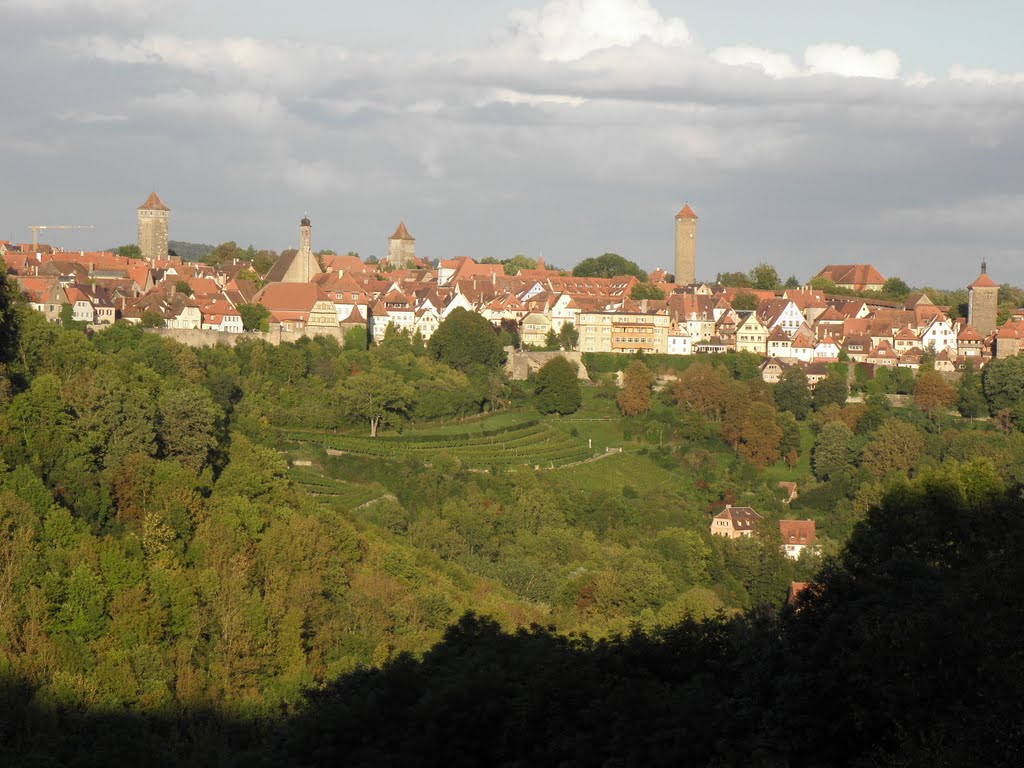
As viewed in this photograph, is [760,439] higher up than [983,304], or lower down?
lower down

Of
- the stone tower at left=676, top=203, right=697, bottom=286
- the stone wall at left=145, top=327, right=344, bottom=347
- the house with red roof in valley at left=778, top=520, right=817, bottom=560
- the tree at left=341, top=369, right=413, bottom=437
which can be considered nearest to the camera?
the house with red roof in valley at left=778, top=520, right=817, bottom=560

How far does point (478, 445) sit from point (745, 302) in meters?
28.7

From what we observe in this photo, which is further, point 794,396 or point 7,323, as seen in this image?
point 794,396

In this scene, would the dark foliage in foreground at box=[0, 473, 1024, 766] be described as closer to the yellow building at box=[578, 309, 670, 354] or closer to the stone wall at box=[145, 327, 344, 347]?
the stone wall at box=[145, 327, 344, 347]

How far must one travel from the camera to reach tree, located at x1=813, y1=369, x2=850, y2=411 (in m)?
63.4

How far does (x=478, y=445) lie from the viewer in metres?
52.8

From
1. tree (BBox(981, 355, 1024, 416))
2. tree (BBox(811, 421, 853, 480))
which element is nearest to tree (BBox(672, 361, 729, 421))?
tree (BBox(811, 421, 853, 480))

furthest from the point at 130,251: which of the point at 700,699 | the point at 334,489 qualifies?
the point at 700,699

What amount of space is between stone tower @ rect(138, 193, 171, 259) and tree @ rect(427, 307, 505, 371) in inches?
1320

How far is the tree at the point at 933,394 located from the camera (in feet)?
207

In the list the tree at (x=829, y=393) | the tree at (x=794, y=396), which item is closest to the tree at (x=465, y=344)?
the tree at (x=794, y=396)

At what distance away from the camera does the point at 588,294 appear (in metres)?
78.6

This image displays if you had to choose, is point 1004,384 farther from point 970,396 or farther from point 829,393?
point 829,393

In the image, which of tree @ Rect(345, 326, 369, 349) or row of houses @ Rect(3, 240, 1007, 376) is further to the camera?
row of houses @ Rect(3, 240, 1007, 376)
